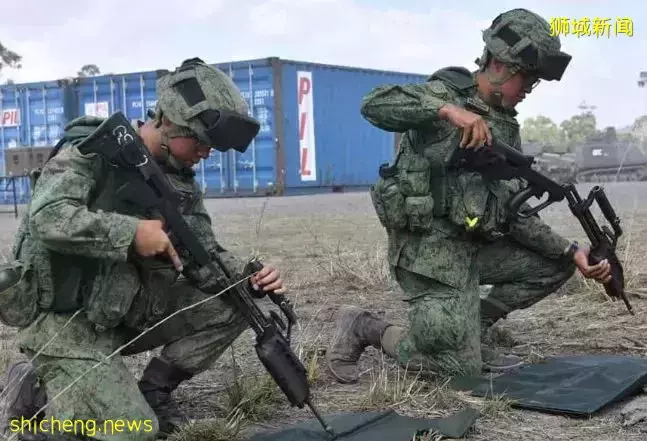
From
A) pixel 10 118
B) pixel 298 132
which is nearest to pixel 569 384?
pixel 298 132

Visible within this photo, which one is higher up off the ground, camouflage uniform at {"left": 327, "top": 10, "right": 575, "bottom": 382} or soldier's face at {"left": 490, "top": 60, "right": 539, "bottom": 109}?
soldier's face at {"left": 490, "top": 60, "right": 539, "bottom": 109}

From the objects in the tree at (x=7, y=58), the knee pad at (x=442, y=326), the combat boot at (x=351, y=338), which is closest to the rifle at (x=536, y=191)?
the knee pad at (x=442, y=326)

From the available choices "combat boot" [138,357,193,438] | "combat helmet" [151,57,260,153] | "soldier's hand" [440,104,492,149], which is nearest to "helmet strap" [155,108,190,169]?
"combat helmet" [151,57,260,153]

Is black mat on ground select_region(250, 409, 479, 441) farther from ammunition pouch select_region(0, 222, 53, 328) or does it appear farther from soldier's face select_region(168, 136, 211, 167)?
soldier's face select_region(168, 136, 211, 167)

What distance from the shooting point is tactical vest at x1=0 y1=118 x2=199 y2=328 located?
265 cm

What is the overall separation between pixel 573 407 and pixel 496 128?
1.29 meters

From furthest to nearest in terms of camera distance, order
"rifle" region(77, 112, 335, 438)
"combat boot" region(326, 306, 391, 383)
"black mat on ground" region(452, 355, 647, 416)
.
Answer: "combat boot" region(326, 306, 391, 383)
"black mat on ground" region(452, 355, 647, 416)
"rifle" region(77, 112, 335, 438)

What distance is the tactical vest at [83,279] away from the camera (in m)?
2.65

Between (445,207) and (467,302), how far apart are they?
0.41 m

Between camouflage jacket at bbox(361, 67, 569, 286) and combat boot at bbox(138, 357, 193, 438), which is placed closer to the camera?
combat boot at bbox(138, 357, 193, 438)

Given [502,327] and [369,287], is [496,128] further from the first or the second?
[369,287]

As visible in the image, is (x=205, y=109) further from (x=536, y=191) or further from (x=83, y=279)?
(x=536, y=191)

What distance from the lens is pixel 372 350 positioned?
13.3 feet

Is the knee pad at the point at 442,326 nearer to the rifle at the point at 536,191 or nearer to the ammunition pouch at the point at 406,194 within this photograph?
the ammunition pouch at the point at 406,194
